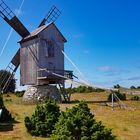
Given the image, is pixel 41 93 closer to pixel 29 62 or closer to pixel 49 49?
pixel 29 62

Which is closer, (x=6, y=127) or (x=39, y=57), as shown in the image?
(x=6, y=127)

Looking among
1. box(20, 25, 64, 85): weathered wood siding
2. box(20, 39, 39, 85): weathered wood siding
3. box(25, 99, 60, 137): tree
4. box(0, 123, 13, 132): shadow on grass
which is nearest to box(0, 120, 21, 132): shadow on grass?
box(0, 123, 13, 132): shadow on grass

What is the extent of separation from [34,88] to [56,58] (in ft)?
15.4

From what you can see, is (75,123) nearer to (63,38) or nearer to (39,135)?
(39,135)

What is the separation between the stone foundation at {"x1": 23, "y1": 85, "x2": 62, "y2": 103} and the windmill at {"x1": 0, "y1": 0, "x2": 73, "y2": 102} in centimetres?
53

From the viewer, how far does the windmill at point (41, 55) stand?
43.0 metres

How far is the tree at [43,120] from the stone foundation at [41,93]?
70.7 feet

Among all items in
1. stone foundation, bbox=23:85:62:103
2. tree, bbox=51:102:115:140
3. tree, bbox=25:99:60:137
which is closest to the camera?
tree, bbox=51:102:115:140

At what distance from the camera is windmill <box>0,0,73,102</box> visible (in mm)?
42969

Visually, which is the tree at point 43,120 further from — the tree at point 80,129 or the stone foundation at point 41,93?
the stone foundation at point 41,93

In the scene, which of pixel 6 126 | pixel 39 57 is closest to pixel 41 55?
pixel 39 57

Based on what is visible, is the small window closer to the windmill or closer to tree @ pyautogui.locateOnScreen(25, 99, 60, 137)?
the windmill

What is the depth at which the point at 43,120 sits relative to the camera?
20.5m

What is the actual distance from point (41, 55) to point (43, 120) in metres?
23.0
